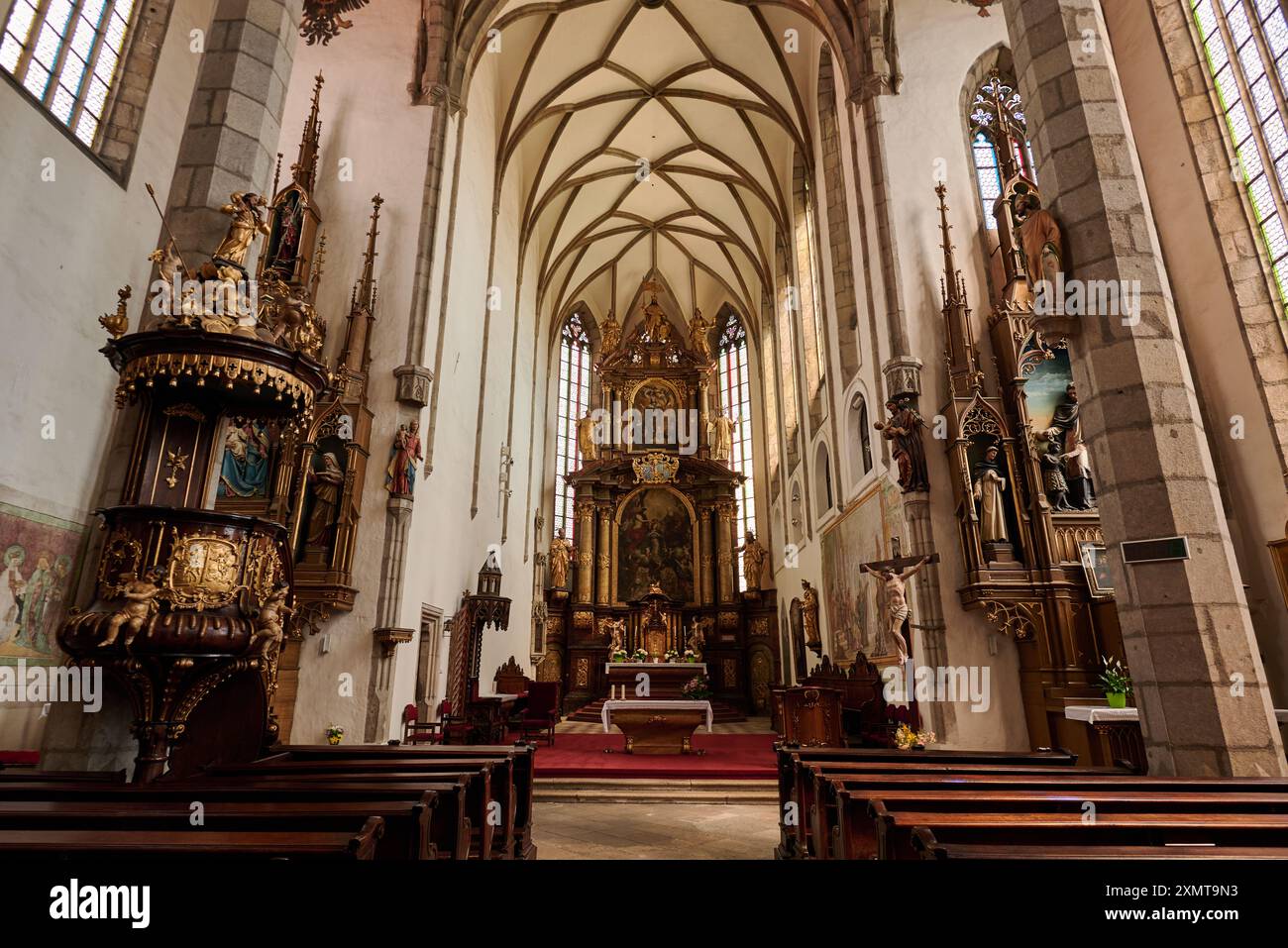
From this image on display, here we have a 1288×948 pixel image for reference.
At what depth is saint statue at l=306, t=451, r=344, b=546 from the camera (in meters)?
9.14

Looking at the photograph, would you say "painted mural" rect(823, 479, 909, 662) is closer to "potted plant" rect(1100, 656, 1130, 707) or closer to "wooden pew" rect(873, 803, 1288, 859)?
"potted plant" rect(1100, 656, 1130, 707)

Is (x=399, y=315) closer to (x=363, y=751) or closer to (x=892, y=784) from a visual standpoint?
(x=363, y=751)

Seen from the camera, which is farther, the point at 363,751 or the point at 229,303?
the point at 363,751

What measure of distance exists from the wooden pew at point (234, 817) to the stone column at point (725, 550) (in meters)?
19.5

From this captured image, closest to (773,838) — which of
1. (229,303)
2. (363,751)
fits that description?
(363,751)

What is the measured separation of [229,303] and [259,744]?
3.06 meters

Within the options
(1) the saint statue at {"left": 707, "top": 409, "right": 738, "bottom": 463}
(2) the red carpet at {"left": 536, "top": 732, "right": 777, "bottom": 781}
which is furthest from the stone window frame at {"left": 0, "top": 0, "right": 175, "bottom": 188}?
(1) the saint statue at {"left": 707, "top": 409, "right": 738, "bottom": 463}

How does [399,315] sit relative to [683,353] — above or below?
below

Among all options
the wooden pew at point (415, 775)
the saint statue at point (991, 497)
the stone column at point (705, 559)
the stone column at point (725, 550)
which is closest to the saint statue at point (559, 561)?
the stone column at point (705, 559)

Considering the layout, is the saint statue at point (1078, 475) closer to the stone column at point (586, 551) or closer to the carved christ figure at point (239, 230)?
the carved christ figure at point (239, 230)

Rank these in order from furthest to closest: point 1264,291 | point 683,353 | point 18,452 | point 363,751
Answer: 1. point 683,353
2. point 1264,291
3. point 18,452
4. point 363,751

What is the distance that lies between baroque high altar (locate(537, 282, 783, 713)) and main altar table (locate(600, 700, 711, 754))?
8607 millimetres
